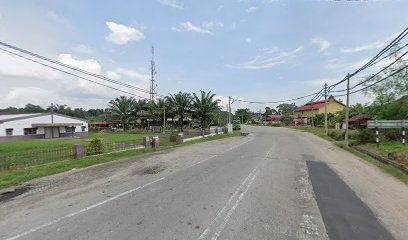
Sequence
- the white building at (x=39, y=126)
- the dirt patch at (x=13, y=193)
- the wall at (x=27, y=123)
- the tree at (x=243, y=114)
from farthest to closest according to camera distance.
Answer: the tree at (x=243, y=114) < the white building at (x=39, y=126) < the wall at (x=27, y=123) < the dirt patch at (x=13, y=193)

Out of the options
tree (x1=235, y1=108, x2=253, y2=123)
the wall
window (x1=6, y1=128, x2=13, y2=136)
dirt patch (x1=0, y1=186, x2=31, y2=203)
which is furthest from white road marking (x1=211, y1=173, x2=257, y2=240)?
tree (x1=235, y1=108, x2=253, y2=123)

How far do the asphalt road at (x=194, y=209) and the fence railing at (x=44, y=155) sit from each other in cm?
310

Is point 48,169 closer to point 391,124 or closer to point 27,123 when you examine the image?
point 391,124

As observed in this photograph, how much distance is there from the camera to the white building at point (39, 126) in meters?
30.2

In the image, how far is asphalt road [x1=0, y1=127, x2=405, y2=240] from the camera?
3.94 m

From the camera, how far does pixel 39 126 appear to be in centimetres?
3325

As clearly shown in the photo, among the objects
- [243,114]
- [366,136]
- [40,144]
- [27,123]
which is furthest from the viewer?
[243,114]

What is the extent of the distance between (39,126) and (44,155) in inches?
1022

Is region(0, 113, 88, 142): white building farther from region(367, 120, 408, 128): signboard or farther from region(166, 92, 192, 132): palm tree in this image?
region(367, 120, 408, 128): signboard

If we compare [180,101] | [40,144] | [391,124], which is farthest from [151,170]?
[180,101]

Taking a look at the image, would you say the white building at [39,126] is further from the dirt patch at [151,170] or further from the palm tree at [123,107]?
the dirt patch at [151,170]

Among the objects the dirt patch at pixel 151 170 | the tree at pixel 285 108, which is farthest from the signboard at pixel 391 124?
the tree at pixel 285 108

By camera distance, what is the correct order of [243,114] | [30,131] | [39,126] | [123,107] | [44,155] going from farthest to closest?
[243,114]
[123,107]
[39,126]
[30,131]
[44,155]

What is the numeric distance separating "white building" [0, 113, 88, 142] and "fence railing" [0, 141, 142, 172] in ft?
71.0
